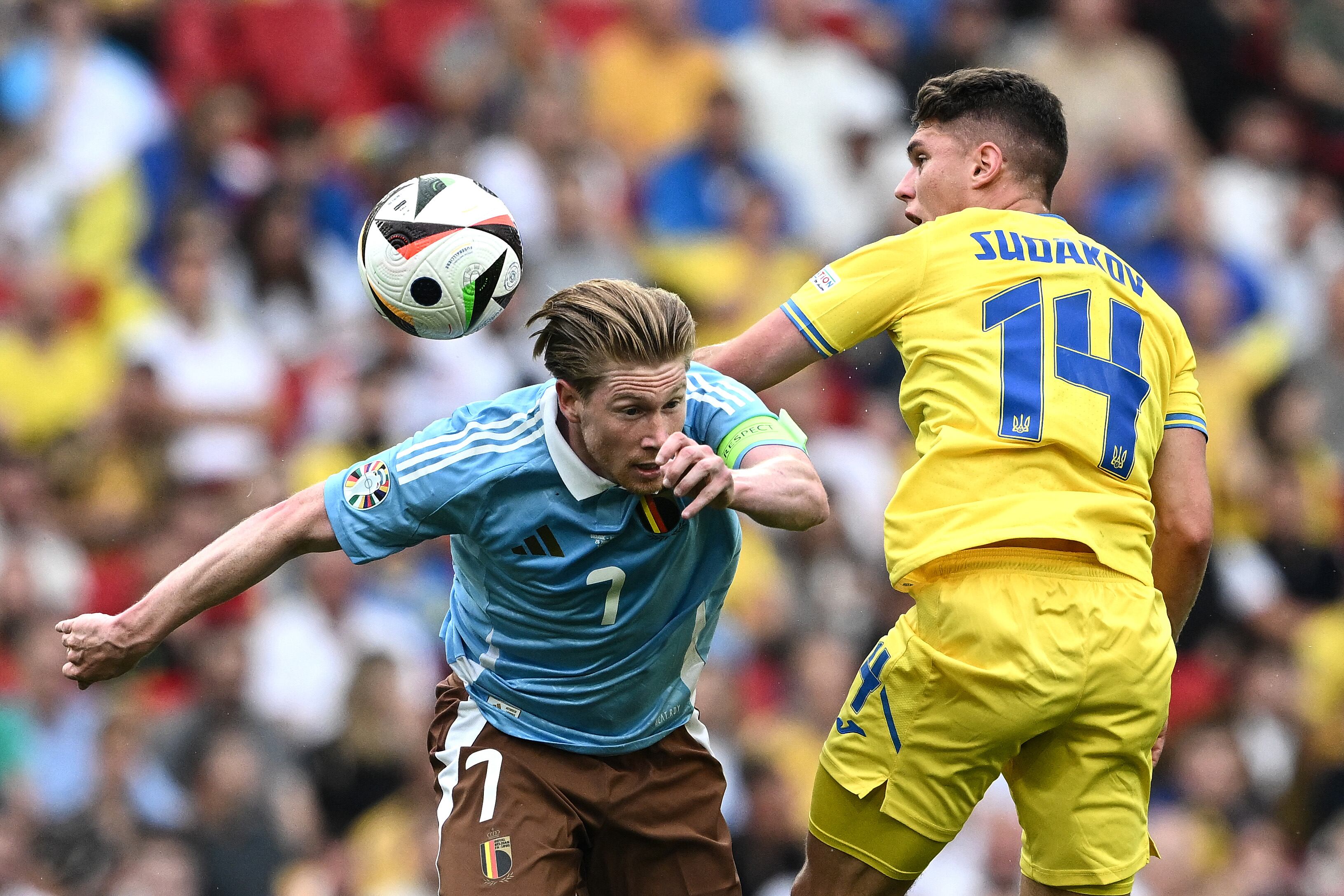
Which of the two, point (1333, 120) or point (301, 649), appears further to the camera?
point (1333, 120)

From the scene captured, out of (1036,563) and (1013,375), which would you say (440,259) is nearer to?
(1013,375)

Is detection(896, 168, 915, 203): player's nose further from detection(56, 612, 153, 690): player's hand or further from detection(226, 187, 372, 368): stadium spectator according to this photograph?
detection(226, 187, 372, 368): stadium spectator

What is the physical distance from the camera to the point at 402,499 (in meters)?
4.57

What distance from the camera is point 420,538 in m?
4.69

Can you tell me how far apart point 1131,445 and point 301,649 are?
219 inches

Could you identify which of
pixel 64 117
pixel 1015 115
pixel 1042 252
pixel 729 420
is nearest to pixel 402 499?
pixel 729 420

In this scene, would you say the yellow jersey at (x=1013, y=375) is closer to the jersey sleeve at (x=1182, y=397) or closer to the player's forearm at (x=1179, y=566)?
the jersey sleeve at (x=1182, y=397)

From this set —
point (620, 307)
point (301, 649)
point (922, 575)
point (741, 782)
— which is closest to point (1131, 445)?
point (922, 575)

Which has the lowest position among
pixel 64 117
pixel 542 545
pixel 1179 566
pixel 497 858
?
pixel 497 858

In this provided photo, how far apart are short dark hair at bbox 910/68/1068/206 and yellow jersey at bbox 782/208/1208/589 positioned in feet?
0.69

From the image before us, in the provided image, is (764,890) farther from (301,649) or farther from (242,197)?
(242,197)

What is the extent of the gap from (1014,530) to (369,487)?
175 cm

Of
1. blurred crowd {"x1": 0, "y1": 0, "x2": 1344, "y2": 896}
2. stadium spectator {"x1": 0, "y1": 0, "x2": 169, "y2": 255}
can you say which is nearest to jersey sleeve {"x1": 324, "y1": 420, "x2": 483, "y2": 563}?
blurred crowd {"x1": 0, "y1": 0, "x2": 1344, "y2": 896}

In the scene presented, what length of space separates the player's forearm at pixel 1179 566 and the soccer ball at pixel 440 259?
2.05m
